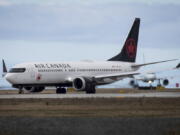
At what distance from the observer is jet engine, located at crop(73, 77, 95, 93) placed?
65012 millimetres

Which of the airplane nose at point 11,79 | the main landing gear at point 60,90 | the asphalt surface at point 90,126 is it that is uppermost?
the asphalt surface at point 90,126

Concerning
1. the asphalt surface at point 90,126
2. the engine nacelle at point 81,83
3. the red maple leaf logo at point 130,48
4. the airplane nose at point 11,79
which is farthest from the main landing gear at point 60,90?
the asphalt surface at point 90,126

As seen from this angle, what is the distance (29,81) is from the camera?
6359cm

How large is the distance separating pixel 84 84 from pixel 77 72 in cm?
433

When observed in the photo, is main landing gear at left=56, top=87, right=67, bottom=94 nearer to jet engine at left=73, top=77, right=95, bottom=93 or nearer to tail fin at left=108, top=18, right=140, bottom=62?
jet engine at left=73, top=77, right=95, bottom=93

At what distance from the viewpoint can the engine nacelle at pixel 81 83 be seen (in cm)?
6506

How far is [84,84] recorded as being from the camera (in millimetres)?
65062

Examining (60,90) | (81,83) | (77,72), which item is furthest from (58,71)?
(77,72)

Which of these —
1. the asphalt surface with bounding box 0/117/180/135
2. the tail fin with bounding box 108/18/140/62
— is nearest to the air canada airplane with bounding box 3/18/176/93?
the tail fin with bounding box 108/18/140/62

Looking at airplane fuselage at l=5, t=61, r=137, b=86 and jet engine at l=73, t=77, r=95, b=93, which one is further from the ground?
airplane fuselage at l=5, t=61, r=137, b=86

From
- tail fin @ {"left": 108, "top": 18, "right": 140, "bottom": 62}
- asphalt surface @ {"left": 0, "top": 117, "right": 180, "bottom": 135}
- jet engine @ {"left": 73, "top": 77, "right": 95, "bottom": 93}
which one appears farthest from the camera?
tail fin @ {"left": 108, "top": 18, "right": 140, "bottom": 62}

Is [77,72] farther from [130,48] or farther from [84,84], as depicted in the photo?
[130,48]

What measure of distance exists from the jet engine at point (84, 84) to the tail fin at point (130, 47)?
11090mm

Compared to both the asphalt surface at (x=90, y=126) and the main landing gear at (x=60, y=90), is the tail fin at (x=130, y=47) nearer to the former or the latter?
the main landing gear at (x=60, y=90)
